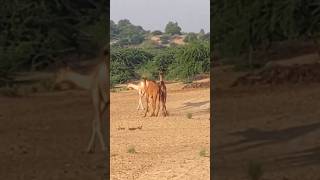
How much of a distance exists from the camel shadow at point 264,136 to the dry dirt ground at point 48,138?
2.07m

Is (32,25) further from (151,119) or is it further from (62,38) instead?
(151,119)

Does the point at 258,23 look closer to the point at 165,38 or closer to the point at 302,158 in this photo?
the point at 302,158

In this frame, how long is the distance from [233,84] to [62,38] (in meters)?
4.70

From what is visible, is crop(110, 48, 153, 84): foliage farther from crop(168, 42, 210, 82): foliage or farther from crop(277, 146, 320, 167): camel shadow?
crop(277, 146, 320, 167): camel shadow

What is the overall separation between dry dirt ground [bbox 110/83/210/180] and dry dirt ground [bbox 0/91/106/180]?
48 cm

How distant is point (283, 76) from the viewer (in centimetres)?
1506

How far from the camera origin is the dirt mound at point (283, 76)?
14.3m

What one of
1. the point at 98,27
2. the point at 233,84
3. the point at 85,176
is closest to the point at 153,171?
the point at 85,176

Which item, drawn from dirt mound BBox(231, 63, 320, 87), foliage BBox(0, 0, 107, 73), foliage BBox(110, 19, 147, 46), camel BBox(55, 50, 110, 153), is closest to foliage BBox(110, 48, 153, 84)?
dirt mound BBox(231, 63, 320, 87)

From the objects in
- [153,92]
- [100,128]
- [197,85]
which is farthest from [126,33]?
[100,128]

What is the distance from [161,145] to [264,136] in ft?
5.30

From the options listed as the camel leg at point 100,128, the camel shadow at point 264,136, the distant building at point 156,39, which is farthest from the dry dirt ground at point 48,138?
the distant building at point 156,39

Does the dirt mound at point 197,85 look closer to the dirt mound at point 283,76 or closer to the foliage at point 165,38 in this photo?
the dirt mound at point 283,76

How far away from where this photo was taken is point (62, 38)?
14344 mm
